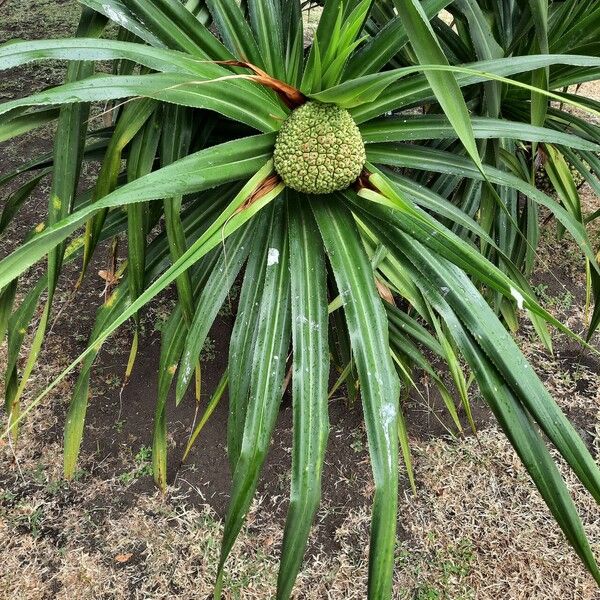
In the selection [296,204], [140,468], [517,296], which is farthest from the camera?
[140,468]

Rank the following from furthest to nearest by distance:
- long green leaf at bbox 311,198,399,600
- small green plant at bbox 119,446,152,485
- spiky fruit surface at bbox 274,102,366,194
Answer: small green plant at bbox 119,446,152,485
spiky fruit surface at bbox 274,102,366,194
long green leaf at bbox 311,198,399,600

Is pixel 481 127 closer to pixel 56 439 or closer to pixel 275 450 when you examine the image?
pixel 275 450

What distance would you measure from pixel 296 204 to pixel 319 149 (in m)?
0.13

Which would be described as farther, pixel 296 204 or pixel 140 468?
pixel 140 468

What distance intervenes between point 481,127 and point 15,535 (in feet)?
4.81

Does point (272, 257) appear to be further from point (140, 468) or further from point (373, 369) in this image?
point (140, 468)

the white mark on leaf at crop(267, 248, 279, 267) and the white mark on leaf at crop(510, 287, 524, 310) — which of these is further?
the white mark on leaf at crop(267, 248, 279, 267)

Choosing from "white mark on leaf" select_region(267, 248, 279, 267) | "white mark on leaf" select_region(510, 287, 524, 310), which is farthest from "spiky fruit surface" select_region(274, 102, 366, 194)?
"white mark on leaf" select_region(510, 287, 524, 310)

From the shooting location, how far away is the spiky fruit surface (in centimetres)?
70

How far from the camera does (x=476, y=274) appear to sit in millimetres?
618

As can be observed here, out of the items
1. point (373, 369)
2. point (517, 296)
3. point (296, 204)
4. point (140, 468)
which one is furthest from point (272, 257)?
point (140, 468)

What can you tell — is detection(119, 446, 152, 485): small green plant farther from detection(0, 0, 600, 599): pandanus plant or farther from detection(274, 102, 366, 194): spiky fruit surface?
detection(274, 102, 366, 194): spiky fruit surface

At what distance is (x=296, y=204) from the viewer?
82 cm

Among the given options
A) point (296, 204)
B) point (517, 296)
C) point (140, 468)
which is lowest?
point (140, 468)
